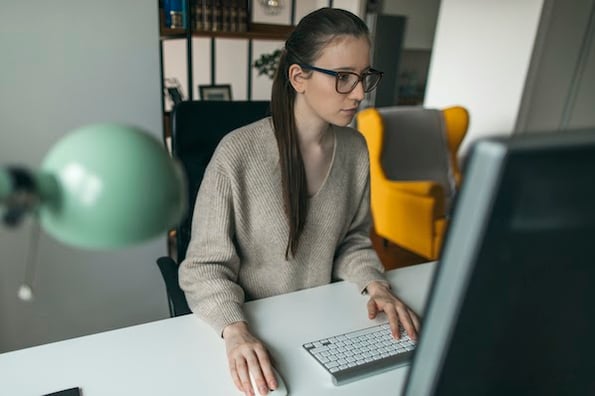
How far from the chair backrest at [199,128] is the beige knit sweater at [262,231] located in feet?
0.68

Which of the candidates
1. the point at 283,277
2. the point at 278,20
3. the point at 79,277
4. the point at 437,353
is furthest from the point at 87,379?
the point at 278,20

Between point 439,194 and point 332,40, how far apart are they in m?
1.86

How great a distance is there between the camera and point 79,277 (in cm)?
181

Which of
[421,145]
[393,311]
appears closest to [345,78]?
[393,311]

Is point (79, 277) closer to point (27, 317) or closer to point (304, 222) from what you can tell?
point (27, 317)

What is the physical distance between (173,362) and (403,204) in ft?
6.94

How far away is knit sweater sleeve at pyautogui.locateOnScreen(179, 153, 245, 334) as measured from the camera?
102cm

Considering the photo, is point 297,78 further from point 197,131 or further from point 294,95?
point 197,131

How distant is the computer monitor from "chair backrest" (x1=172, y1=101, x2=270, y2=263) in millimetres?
1040

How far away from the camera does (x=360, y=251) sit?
127 cm

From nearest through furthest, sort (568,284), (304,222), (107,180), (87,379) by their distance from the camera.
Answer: (107,180)
(568,284)
(87,379)
(304,222)

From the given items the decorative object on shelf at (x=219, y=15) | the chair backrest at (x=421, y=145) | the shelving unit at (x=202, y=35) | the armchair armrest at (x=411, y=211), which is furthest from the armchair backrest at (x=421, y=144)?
the decorative object on shelf at (x=219, y=15)

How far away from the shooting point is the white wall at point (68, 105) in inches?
59.9

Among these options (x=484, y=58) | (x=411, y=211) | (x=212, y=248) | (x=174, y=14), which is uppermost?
(x=174, y=14)
